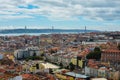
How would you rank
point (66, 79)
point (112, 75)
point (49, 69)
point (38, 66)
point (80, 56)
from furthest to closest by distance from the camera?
point (80, 56)
point (38, 66)
point (49, 69)
point (112, 75)
point (66, 79)

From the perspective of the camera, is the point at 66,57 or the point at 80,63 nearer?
the point at 80,63

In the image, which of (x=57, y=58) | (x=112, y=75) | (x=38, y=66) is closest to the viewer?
(x=112, y=75)

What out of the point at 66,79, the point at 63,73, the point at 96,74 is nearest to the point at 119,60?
the point at 96,74

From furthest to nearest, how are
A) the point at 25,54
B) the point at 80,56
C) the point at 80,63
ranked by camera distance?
the point at 25,54 < the point at 80,56 < the point at 80,63

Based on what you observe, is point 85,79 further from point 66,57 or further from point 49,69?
point 66,57

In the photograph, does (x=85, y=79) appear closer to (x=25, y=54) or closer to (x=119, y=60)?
(x=119, y=60)

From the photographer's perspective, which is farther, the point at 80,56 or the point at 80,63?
the point at 80,56

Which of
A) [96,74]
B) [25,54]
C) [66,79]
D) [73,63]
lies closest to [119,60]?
[73,63]

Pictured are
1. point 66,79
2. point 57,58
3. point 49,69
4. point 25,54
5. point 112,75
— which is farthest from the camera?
point 25,54

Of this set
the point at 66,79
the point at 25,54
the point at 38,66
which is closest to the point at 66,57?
the point at 38,66
